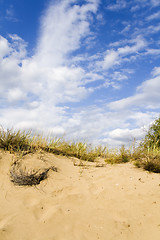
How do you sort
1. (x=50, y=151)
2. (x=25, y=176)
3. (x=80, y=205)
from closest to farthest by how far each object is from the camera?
(x=80, y=205)
(x=25, y=176)
(x=50, y=151)

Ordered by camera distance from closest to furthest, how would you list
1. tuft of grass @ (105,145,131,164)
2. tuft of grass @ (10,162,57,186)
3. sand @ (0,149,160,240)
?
1. sand @ (0,149,160,240)
2. tuft of grass @ (10,162,57,186)
3. tuft of grass @ (105,145,131,164)

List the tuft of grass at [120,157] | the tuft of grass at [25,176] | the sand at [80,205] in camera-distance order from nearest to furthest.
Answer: the sand at [80,205], the tuft of grass at [25,176], the tuft of grass at [120,157]

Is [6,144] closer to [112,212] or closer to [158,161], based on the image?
[112,212]

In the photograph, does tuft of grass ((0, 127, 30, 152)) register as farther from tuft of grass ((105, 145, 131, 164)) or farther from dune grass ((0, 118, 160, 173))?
tuft of grass ((105, 145, 131, 164))

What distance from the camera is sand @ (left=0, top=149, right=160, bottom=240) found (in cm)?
283

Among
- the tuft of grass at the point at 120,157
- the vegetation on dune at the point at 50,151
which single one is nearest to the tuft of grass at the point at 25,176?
the vegetation on dune at the point at 50,151

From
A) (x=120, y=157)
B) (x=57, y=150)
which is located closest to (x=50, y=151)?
(x=57, y=150)

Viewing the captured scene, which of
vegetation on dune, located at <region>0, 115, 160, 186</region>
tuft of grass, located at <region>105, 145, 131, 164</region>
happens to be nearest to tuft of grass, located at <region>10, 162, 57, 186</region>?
vegetation on dune, located at <region>0, 115, 160, 186</region>

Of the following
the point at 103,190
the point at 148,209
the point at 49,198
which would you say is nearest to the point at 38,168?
the point at 49,198

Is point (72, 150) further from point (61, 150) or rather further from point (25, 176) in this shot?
point (25, 176)

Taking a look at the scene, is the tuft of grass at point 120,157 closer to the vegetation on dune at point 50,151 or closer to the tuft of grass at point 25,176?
the vegetation on dune at point 50,151

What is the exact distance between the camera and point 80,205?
3510mm

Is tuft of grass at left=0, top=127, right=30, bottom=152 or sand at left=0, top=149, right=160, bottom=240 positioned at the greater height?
tuft of grass at left=0, top=127, right=30, bottom=152

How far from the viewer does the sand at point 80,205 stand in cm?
283
